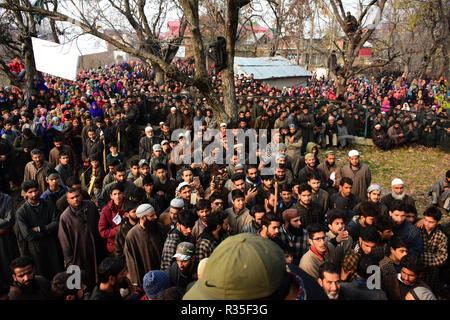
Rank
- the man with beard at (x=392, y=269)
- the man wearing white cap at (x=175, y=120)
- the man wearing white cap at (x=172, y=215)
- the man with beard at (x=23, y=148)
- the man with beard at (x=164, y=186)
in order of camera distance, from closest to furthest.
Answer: the man with beard at (x=392, y=269), the man wearing white cap at (x=172, y=215), the man with beard at (x=164, y=186), the man with beard at (x=23, y=148), the man wearing white cap at (x=175, y=120)

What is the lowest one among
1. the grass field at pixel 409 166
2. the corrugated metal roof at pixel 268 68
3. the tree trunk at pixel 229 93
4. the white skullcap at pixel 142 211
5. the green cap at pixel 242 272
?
the grass field at pixel 409 166

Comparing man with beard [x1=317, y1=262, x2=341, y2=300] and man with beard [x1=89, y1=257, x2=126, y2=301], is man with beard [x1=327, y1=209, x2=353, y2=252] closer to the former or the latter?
man with beard [x1=317, y1=262, x2=341, y2=300]

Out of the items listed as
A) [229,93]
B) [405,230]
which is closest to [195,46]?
[229,93]

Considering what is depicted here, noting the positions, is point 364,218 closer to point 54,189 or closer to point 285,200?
point 285,200

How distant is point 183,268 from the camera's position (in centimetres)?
354

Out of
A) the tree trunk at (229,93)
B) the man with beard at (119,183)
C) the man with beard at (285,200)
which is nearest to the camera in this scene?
the man with beard at (285,200)

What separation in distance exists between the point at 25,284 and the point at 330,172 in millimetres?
5432

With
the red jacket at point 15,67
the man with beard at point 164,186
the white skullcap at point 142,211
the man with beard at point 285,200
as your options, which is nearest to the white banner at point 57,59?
the red jacket at point 15,67

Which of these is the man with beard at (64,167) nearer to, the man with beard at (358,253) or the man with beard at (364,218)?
the man with beard at (364,218)

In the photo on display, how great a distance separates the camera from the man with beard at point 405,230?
4.18 m

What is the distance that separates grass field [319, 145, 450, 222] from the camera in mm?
8781

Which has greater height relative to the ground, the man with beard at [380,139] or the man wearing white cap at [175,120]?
the man wearing white cap at [175,120]

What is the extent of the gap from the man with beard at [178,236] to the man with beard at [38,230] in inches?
68.0

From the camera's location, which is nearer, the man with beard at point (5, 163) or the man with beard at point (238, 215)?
the man with beard at point (238, 215)
